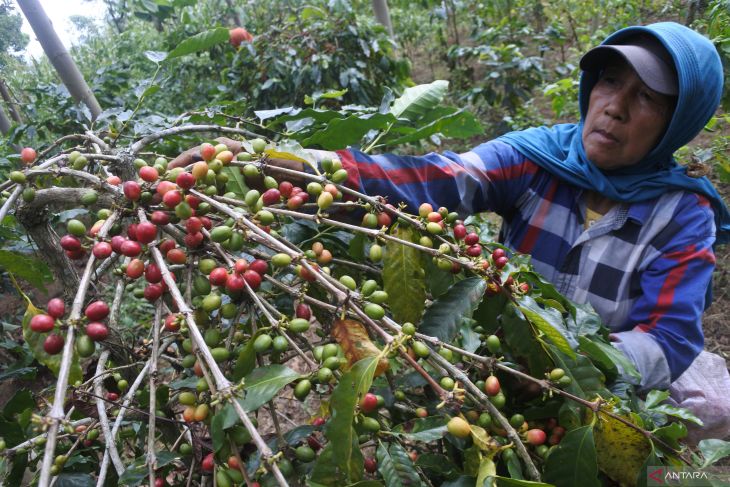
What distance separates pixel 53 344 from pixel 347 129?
0.82 m

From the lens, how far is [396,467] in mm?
810

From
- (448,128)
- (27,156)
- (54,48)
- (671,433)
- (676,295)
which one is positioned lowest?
(676,295)

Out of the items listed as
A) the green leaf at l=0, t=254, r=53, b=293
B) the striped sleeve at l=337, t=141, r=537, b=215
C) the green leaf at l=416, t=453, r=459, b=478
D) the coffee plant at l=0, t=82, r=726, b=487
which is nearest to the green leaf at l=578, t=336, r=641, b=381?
the coffee plant at l=0, t=82, r=726, b=487

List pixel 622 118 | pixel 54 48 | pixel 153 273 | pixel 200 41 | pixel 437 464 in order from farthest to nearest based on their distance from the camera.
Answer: pixel 54 48 → pixel 622 118 → pixel 200 41 → pixel 437 464 → pixel 153 273

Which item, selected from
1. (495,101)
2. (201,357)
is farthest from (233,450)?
(495,101)

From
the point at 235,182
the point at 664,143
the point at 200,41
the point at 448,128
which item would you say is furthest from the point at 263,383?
the point at 664,143

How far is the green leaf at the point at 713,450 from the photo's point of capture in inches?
35.2

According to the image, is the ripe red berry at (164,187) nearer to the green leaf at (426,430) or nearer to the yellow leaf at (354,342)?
the yellow leaf at (354,342)

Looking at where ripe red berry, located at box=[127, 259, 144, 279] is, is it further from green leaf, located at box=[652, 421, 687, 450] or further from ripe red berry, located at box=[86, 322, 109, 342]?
green leaf, located at box=[652, 421, 687, 450]

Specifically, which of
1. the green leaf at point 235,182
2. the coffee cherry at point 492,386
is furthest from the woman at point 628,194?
the coffee cherry at point 492,386

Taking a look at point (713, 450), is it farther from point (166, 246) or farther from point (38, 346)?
point (38, 346)

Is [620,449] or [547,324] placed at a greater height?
[547,324]

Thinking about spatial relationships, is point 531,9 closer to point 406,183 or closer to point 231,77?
point 231,77

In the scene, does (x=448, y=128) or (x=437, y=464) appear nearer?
(x=437, y=464)
